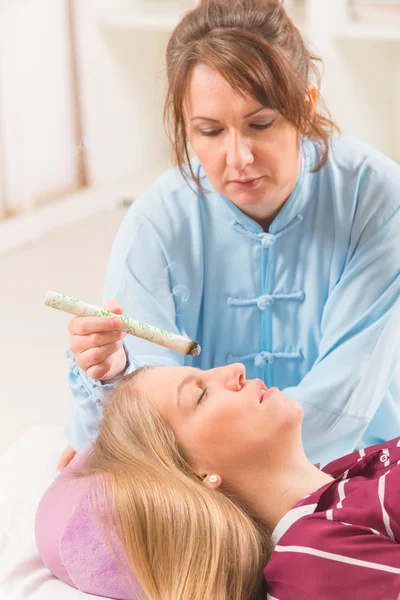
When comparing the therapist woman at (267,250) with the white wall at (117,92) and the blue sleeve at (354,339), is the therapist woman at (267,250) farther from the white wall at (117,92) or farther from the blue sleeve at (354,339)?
the white wall at (117,92)

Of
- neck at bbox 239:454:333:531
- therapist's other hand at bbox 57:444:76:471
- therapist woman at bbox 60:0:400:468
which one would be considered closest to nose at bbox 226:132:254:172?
therapist woman at bbox 60:0:400:468

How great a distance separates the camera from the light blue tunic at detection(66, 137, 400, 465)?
151cm

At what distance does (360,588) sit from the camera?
1.03m

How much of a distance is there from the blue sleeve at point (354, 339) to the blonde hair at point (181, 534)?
35 cm

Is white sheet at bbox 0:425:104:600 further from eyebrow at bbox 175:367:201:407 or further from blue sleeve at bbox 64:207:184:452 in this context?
eyebrow at bbox 175:367:201:407

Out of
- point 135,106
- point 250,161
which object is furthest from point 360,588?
point 135,106

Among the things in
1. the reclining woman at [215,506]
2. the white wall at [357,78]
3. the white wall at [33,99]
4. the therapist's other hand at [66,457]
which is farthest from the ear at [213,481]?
the white wall at [33,99]

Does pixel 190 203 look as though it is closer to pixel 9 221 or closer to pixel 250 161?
pixel 250 161

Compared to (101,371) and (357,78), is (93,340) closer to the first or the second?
(101,371)

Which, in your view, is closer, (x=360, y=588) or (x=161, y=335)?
(x=360, y=588)

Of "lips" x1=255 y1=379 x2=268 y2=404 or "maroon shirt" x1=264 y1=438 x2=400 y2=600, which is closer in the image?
"maroon shirt" x1=264 y1=438 x2=400 y2=600

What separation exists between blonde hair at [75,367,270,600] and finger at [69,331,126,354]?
0.59 ft

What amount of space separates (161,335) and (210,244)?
37 cm

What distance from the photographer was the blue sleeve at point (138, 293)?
1.48 meters
